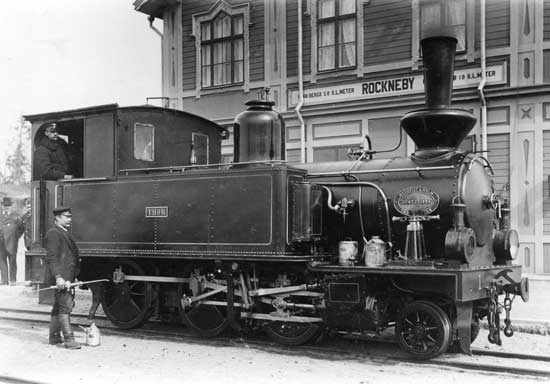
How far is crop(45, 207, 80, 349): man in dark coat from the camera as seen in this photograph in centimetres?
758

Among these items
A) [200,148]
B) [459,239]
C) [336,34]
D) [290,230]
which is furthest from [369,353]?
[336,34]

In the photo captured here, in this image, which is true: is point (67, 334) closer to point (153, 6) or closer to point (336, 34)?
point (336, 34)

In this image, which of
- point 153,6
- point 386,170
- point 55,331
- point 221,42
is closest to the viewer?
point 386,170

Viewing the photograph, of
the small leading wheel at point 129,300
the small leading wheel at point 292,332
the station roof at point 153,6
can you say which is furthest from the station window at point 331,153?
the small leading wheel at point 292,332

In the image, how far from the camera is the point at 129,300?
8953 millimetres

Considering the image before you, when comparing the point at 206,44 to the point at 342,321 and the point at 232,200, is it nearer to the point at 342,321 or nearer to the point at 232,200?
the point at 232,200

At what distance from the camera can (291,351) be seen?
7.36 metres

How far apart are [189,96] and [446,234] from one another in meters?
11.1

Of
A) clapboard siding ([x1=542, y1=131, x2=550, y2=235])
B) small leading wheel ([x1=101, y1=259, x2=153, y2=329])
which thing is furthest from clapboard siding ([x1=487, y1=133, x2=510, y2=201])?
small leading wheel ([x1=101, y1=259, x2=153, y2=329])

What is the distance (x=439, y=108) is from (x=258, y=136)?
2251mm

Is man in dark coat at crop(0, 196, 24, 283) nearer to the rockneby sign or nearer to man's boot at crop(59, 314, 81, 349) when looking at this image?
the rockneby sign

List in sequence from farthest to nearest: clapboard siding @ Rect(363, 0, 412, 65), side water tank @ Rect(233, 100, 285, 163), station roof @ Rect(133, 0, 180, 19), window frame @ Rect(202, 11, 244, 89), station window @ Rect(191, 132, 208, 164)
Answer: station roof @ Rect(133, 0, 180, 19)
window frame @ Rect(202, 11, 244, 89)
clapboard siding @ Rect(363, 0, 412, 65)
station window @ Rect(191, 132, 208, 164)
side water tank @ Rect(233, 100, 285, 163)

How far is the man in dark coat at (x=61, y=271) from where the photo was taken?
758 centimetres

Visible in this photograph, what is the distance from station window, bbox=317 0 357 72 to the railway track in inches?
302
